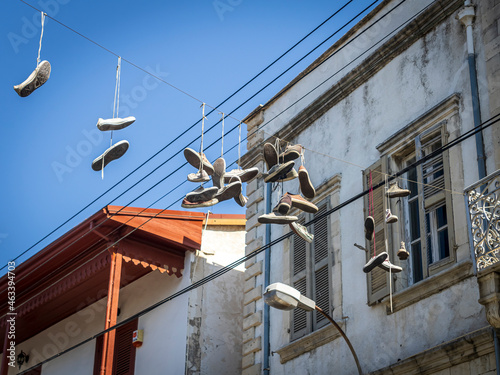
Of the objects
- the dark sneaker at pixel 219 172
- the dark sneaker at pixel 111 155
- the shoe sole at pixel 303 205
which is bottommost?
the shoe sole at pixel 303 205

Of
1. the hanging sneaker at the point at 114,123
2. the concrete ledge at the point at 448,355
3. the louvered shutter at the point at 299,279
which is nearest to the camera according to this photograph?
the concrete ledge at the point at 448,355

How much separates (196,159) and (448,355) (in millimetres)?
3935

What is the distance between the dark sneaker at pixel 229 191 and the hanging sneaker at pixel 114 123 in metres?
1.44

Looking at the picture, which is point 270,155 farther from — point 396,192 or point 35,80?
point 35,80

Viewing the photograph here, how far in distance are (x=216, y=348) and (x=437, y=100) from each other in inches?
256

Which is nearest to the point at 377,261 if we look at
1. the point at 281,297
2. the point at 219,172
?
the point at 281,297

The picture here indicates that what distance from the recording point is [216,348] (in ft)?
49.5

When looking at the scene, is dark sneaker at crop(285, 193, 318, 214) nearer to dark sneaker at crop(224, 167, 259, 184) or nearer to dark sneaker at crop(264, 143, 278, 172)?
dark sneaker at crop(264, 143, 278, 172)

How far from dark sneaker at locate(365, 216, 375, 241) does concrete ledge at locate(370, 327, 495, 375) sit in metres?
1.69

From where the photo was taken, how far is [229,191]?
35.8ft

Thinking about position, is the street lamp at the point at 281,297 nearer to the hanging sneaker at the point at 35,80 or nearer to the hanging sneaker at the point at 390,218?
the hanging sneaker at the point at 390,218

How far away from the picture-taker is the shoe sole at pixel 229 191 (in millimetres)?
10844

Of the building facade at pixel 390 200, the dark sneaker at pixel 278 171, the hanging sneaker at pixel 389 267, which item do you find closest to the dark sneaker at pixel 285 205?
the dark sneaker at pixel 278 171

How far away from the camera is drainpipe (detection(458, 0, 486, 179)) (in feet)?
31.9
